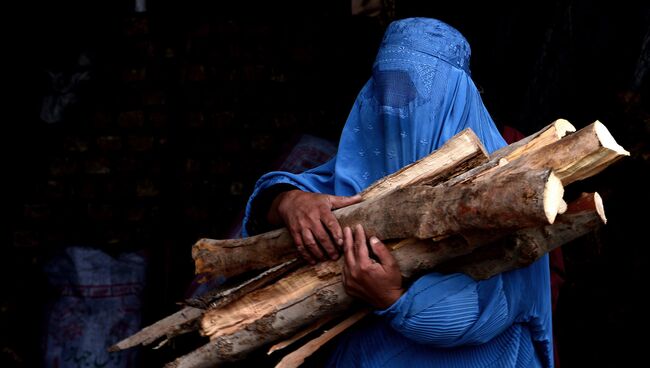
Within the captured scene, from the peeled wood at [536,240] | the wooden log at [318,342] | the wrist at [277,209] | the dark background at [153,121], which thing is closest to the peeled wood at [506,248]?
the peeled wood at [536,240]

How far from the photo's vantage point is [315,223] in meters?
2.00

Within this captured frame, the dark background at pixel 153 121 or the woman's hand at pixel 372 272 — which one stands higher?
the dark background at pixel 153 121

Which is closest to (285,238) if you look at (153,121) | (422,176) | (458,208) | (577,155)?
(422,176)

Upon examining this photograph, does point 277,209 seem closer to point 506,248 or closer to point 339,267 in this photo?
point 339,267

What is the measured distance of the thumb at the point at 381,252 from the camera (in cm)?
186

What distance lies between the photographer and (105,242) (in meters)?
4.39

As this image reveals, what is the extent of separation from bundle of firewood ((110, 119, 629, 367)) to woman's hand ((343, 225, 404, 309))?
3cm

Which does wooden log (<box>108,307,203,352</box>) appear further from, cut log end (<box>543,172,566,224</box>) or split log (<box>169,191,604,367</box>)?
cut log end (<box>543,172,566,224</box>)

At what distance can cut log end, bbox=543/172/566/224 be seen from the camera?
60.3 inches

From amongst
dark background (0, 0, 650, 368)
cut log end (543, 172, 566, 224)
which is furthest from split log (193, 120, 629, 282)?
dark background (0, 0, 650, 368)

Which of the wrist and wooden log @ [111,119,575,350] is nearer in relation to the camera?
wooden log @ [111,119,575,350]

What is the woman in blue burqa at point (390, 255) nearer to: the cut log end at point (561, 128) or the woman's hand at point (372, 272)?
the woman's hand at point (372, 272)

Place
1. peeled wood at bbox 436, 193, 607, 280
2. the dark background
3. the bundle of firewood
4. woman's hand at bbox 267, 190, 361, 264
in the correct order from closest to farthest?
the bundle of firewood, peeled wood at bbox 436, 193, 607, 280, woman's hand at bbox 267, 190, 361, 264, the dark background

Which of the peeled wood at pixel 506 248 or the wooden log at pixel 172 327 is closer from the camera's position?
the peeled wood at pixel 506 248
